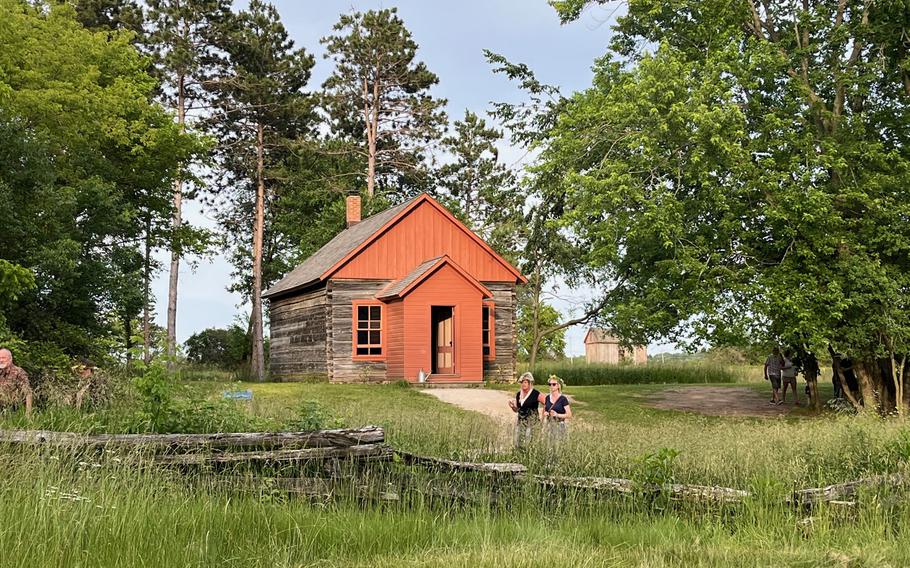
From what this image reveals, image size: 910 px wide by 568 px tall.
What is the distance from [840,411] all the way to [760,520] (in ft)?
46.3

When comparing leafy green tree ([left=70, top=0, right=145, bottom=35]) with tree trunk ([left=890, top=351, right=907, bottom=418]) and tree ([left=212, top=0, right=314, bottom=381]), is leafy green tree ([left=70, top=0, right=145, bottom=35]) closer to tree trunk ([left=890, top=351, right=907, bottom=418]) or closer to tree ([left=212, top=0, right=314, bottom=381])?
tree ([left=212, top=0, right=314, bottom=381])

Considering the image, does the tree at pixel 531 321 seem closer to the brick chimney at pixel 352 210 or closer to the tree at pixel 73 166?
the brick chimney at pixel 352 210

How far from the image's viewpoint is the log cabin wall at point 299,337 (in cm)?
3005

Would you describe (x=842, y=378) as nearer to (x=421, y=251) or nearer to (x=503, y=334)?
(x=503, y=334)

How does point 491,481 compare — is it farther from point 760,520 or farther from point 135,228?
point 135,228

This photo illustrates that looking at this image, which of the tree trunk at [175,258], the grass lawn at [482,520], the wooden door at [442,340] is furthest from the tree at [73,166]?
the grass lawn at [482,520]

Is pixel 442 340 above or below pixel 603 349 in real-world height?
below

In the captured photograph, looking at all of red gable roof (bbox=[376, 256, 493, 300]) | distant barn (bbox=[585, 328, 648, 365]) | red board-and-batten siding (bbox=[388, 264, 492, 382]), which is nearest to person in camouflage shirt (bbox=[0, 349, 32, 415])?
red gable roof (bbox=[376, 256, 493, 300])

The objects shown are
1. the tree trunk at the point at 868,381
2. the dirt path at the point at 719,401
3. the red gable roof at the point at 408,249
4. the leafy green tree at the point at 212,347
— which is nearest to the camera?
the tree trunk at the point at 868,381

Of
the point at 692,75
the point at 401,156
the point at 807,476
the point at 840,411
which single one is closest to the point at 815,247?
the point at 840,411

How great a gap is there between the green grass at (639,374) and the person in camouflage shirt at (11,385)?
25.9 m

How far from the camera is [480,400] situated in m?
23.0

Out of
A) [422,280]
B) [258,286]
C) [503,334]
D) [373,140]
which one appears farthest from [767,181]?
[258,286]

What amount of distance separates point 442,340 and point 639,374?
1032 cm
